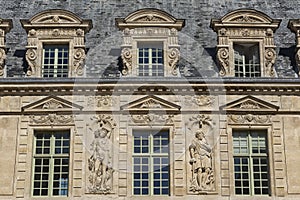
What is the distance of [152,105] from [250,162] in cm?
326

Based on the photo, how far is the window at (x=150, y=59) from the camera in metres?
20.3

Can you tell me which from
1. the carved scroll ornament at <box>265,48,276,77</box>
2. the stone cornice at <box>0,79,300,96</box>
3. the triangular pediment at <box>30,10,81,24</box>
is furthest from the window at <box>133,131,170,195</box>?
the triangular pediment at <box>30,10,81,24</box>

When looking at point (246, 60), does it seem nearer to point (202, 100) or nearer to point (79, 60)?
point (202, 100)

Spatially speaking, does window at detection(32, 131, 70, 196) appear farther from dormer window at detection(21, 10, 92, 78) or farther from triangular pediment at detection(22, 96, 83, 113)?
dormer window at detection(21, 10, 92, 78)

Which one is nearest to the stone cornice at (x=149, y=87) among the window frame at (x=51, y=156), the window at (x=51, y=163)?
the window frame at (x=51, y=156)

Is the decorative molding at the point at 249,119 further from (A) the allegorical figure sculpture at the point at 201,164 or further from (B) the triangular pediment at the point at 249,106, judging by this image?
(A) the allegorical figure sculpture at the point at 201,164

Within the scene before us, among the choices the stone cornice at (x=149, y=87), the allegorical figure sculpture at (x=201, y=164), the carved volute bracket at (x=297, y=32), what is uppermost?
the carved volute bracket at (x=297, y=32)

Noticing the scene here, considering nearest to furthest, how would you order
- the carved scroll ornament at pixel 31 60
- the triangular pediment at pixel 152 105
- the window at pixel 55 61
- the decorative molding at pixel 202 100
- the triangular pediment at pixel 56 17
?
the triangular pediment at pixel 152 105 < the decorative molding at pixel 202 100 < the carved scroll ornament at pixel 31 60 < the window at pixel 55 61 < the triangular pediment at pixel 56 17

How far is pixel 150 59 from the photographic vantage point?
808 inches

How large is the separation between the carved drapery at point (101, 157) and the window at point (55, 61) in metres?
1.99

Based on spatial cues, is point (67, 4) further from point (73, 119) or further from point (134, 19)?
point (73, 119)

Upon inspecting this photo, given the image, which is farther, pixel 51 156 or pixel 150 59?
pixel 150 59

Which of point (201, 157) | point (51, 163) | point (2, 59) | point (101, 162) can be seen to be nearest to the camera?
point (101, 162)

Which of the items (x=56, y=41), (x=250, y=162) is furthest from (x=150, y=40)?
(x=250, y=162)
